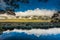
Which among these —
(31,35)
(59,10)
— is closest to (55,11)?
(59,10)

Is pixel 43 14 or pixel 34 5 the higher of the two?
pixel 34 5

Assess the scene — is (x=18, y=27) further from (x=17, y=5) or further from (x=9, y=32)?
(x=17, y=5)

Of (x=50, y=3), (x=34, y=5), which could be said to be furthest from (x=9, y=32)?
(x=50, y=3)

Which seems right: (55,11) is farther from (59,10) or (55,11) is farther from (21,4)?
(21,4)

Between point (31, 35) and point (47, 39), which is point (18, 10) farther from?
point (47, 39)

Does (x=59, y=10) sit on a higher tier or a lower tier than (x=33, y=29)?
higher

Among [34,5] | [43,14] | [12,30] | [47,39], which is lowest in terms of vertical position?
[47,39]
